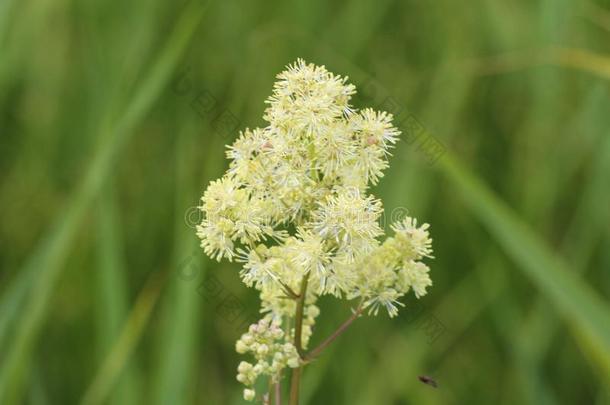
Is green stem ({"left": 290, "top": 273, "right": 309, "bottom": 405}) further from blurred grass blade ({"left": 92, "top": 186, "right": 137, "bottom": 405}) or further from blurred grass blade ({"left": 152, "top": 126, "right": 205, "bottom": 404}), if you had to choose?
blurred grass blade ({"left": 92, "top": 186, "right": 137, "bottom": 405})

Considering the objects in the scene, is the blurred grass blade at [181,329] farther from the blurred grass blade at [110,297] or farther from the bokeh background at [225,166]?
the blurred grass blade at [110,297]

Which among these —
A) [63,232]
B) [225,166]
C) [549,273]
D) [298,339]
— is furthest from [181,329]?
[225,166]

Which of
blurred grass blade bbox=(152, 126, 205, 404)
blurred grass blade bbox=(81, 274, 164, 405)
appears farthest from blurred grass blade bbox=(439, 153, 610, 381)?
blurred grass blade bbox=(81, 274, 164, 405)

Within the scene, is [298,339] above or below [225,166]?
below

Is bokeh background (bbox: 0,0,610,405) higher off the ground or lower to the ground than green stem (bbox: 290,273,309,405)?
higher

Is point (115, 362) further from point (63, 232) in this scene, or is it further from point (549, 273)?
point (549, 273)

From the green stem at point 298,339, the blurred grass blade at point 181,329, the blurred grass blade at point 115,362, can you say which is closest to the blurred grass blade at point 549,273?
Answer: the blurred grass blade at point 181,329
